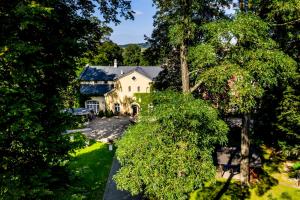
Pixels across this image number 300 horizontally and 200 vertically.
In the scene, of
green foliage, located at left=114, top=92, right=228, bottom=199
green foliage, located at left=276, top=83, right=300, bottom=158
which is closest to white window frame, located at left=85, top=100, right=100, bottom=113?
green foliage, located at left=276, top=83, right=300, bottom=158

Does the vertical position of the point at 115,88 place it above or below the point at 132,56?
below

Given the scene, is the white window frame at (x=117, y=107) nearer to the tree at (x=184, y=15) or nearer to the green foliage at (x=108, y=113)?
the green foliage at (x=108, y=113)

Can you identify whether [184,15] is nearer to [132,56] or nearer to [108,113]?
[108,113]

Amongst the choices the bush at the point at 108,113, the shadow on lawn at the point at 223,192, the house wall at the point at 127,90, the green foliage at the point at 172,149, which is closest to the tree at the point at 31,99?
the green foliage at the point at 172,149

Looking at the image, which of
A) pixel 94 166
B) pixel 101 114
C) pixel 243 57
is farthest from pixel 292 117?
pixel 101 114

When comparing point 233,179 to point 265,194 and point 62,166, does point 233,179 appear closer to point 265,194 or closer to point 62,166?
point 265,194

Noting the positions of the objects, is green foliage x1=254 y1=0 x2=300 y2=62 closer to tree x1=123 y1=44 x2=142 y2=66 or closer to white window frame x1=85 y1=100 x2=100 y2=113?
white window frame x1=85 y1=100 x2=100 y2=113
